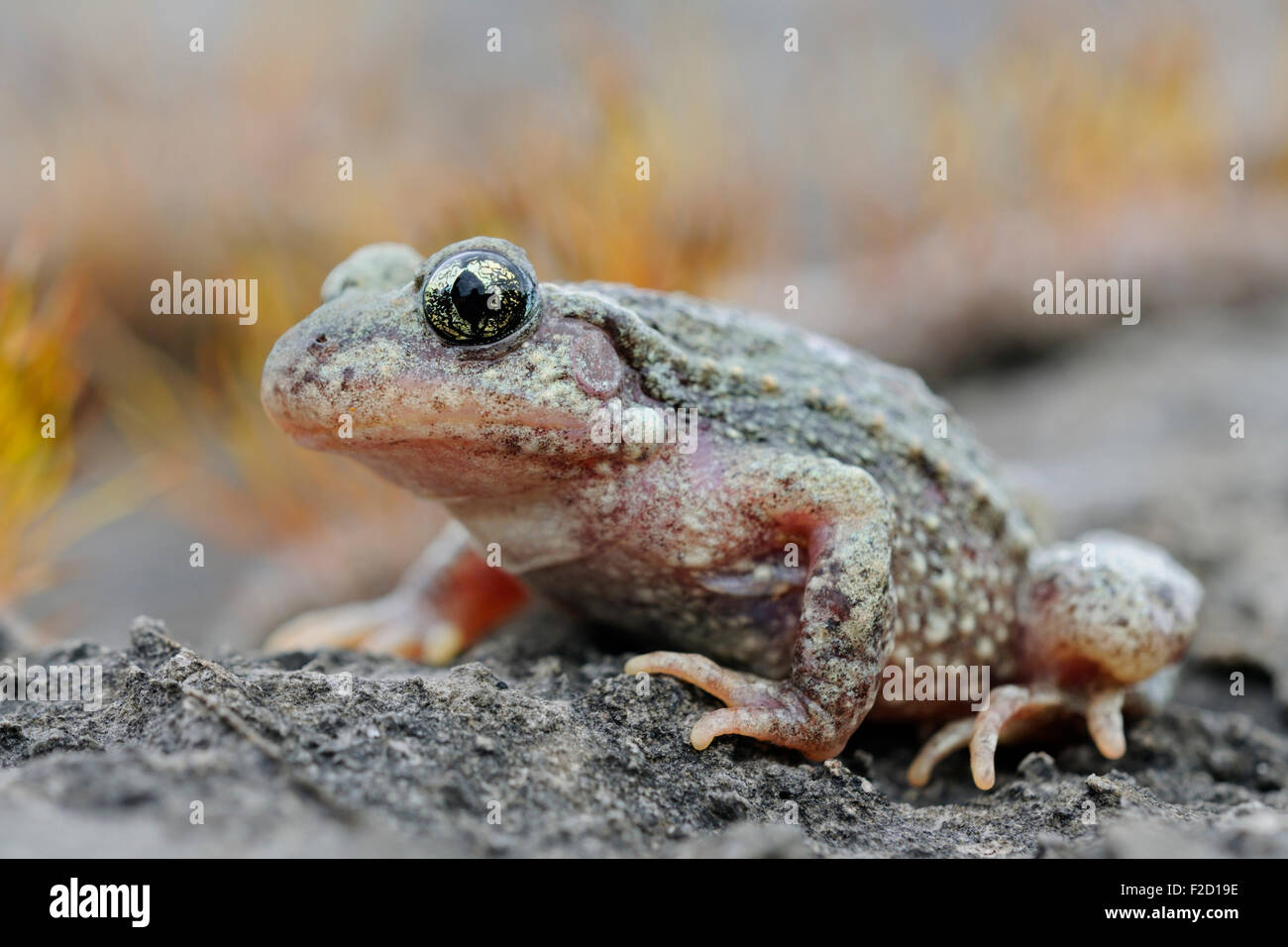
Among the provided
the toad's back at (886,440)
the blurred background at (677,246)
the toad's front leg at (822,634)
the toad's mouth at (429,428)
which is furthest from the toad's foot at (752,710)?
the blurred background at (677,246)

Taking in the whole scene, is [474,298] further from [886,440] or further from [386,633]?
[386,633]

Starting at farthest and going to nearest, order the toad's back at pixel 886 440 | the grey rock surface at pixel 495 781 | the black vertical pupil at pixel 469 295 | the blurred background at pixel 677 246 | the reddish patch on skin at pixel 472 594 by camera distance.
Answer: the blurred background at pixel 677 246, the reddish patch on skin at pixel 472 594, the toad's back at pixel 886 440, the black vertical pupil at pixel 469 295, the grey rock surface at pixel 495 781

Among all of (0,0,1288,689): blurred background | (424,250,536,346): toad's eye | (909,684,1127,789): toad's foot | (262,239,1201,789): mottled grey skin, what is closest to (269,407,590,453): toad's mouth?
(262,239,1201,789): mottled grey skin

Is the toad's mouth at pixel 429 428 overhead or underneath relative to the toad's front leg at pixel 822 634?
overhead

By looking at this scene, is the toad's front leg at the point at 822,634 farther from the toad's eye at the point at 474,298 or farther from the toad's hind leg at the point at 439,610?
the toad's hind leg at the point at 439,610

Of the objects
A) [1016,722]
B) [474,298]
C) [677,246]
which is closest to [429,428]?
[474,298]
